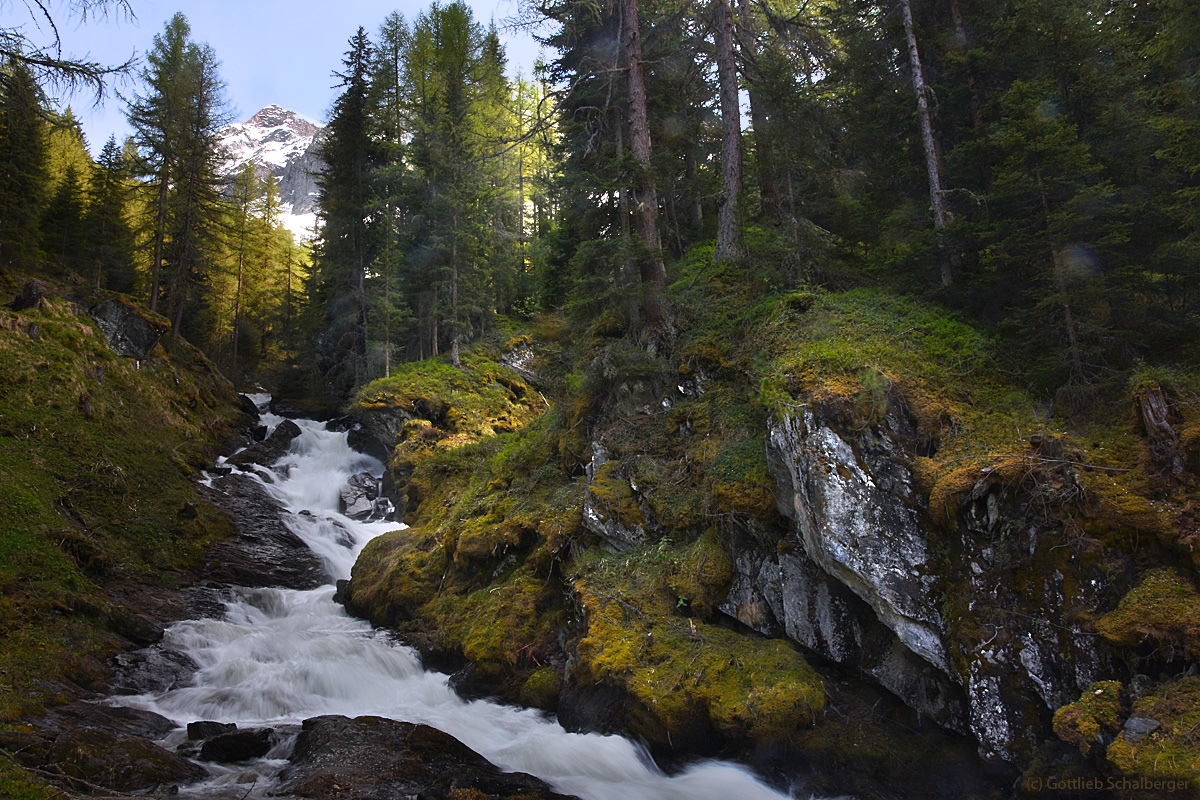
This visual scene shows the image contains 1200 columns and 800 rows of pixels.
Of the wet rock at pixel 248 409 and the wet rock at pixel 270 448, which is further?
the wet rock at pixel 248 409

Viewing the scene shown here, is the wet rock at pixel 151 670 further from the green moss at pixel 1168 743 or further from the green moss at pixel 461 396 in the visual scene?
the green moss at pixel 1168 743

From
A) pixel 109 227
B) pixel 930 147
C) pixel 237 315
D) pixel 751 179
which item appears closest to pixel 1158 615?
pixel 930 147

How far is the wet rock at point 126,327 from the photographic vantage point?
64.3 ft

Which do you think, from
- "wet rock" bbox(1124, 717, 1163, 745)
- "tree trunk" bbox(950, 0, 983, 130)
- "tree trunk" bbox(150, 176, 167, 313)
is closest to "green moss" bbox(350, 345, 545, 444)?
"tree trunk" bbox(150, 176, 167, 313)

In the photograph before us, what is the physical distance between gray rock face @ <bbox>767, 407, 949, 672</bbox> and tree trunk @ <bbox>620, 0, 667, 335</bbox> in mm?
4687

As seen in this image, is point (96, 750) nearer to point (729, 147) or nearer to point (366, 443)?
point (729, 147)

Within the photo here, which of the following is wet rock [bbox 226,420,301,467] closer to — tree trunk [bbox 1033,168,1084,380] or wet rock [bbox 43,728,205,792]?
wet rock [bbox 43,728,205,792]

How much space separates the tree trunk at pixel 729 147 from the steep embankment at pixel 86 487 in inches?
491

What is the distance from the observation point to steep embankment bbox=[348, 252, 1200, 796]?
17.0ft

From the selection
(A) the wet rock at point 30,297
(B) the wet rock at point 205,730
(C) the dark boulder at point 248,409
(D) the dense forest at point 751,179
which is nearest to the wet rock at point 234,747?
A: (B) the wet rock at point 205,730

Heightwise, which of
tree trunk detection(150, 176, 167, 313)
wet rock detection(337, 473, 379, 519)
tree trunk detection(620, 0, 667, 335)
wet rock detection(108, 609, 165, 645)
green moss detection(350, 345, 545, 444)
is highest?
tree trunk detection(150, 176, 167, 313)

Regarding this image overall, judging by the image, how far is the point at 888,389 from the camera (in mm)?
7125

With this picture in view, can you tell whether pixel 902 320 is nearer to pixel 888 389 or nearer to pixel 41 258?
pixel 888 389

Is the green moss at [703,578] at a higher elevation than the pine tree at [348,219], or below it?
below
